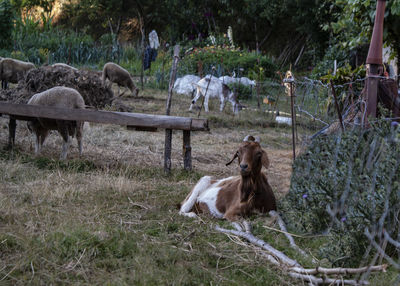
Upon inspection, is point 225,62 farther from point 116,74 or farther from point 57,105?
point 57,105

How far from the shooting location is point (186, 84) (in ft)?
55.4

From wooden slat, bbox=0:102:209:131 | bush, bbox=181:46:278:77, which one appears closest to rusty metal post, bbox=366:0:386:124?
wooden slat, bbox=0:102:209:131

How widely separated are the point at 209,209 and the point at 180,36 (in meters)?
22.6

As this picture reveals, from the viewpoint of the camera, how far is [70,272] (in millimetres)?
3447

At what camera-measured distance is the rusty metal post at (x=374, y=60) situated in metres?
4.48

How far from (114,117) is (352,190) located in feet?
13.7

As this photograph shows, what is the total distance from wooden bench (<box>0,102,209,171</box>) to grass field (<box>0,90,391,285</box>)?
1.78ft

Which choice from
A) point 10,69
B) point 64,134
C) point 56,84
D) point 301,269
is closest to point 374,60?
point 301,269

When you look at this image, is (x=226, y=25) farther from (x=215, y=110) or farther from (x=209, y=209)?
(x=209, y=209)

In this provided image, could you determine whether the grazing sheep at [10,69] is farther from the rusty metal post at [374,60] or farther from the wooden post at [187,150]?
the rusty metal post at [374,60]

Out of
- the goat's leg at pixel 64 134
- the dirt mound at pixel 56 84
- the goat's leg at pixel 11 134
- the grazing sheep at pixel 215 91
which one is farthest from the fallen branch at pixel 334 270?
the grazing sheep at pixel 215 91

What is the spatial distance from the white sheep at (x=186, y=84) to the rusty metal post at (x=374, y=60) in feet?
39.0

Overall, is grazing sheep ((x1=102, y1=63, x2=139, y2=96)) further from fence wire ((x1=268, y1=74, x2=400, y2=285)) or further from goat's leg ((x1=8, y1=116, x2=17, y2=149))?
fence wire ((x1=268, y1=74, x2=400, y2=285))

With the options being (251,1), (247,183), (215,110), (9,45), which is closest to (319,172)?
(247,183)
